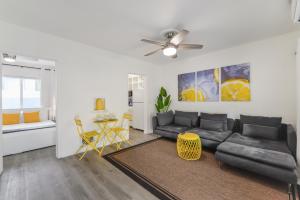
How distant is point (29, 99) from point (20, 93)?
1.04 feet

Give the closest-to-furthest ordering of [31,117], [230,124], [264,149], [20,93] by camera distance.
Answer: [264,149] < [230,124] < [31,117] < [20,93]

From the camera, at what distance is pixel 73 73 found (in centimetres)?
305

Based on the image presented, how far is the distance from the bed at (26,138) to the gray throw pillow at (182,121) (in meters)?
3.60

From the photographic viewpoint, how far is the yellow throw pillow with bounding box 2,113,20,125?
3.73 m

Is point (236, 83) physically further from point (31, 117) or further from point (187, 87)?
point (31, 117)

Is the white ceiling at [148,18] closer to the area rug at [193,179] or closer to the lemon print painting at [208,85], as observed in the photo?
the lemon print painting at [208,85]

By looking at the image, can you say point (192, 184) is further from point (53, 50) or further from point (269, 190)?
point (53, 50)

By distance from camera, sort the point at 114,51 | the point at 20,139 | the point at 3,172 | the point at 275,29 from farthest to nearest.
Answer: the point at 114,51 < the point at 20,139 < the point at 275,29 < the point at 3,172

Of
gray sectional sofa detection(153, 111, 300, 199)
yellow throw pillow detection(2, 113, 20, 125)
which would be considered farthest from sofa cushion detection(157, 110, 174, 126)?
yellow throw pillow detection(2, 113, 20, 125)

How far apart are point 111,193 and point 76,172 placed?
3.00ft

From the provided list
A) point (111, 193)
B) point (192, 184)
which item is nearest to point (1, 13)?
point (111, 193)

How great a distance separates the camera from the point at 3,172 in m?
2.26

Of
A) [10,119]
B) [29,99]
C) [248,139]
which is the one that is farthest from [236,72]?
[29,99]

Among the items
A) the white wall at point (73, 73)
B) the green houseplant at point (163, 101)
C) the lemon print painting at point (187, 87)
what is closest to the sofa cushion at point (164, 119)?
the green houseplant at point (163, 101)
